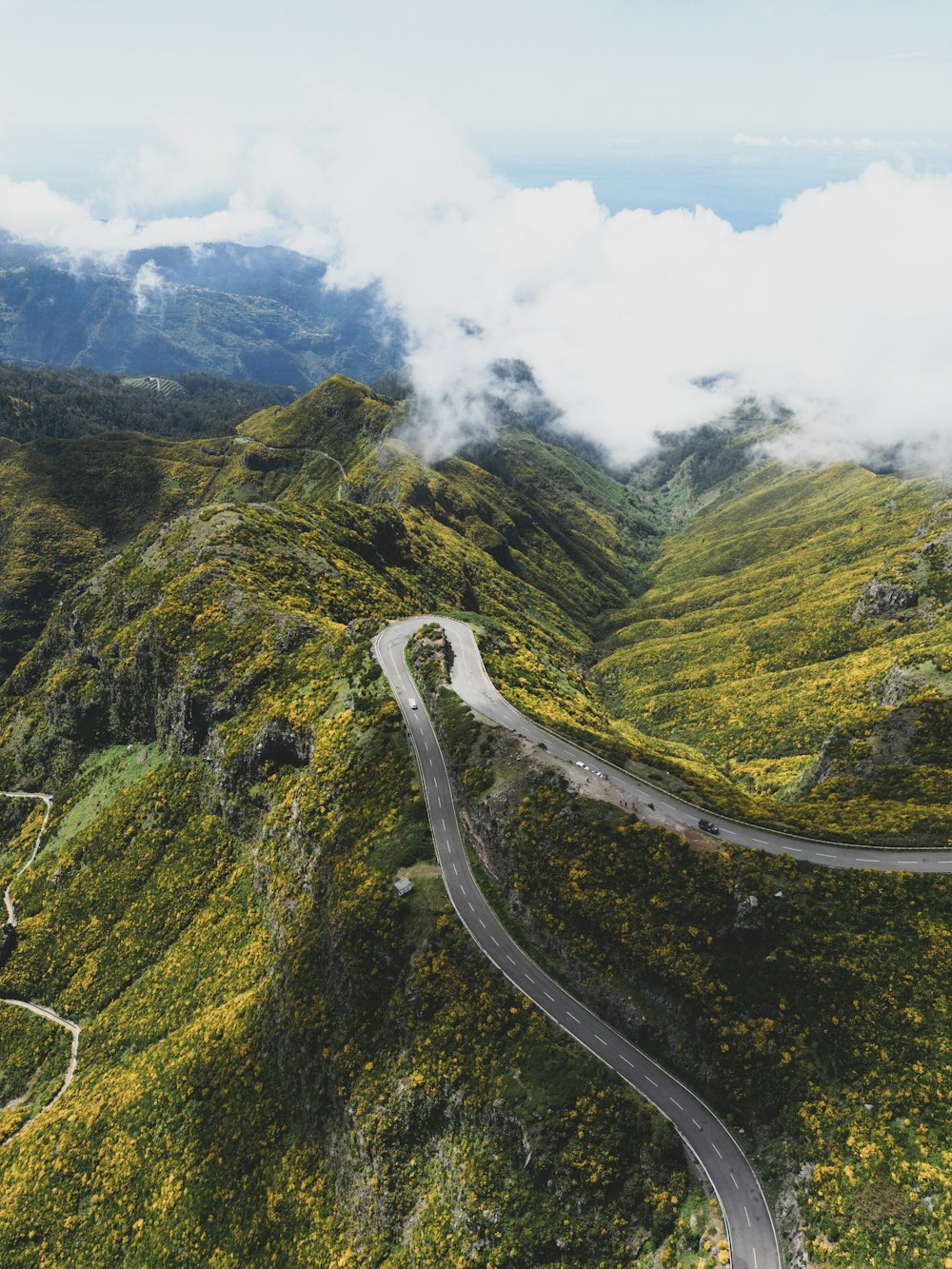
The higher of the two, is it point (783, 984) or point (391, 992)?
point (783, 984)

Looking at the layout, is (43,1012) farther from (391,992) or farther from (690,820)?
(690,820)

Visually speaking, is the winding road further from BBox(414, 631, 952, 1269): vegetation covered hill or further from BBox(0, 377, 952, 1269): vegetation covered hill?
BBox(414, 631, 952, 1269): vegetation covered hill

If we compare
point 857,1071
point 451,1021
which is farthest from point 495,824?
point 857,1071

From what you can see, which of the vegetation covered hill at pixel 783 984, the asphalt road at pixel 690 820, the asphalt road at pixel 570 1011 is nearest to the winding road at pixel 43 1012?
the asphalt road at pixel 570 1011

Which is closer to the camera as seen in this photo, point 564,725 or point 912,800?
point 912,800

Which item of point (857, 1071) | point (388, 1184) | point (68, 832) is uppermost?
Result: point (857, 1071)

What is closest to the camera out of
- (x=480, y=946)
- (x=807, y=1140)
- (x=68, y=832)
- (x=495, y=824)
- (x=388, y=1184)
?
(x=807, y=1140)

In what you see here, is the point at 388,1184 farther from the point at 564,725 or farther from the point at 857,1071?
the point at 564,725

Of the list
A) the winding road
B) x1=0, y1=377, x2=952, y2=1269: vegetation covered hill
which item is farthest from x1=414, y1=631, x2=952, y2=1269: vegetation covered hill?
the winding road

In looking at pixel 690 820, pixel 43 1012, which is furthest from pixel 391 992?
pixel 43 1012
